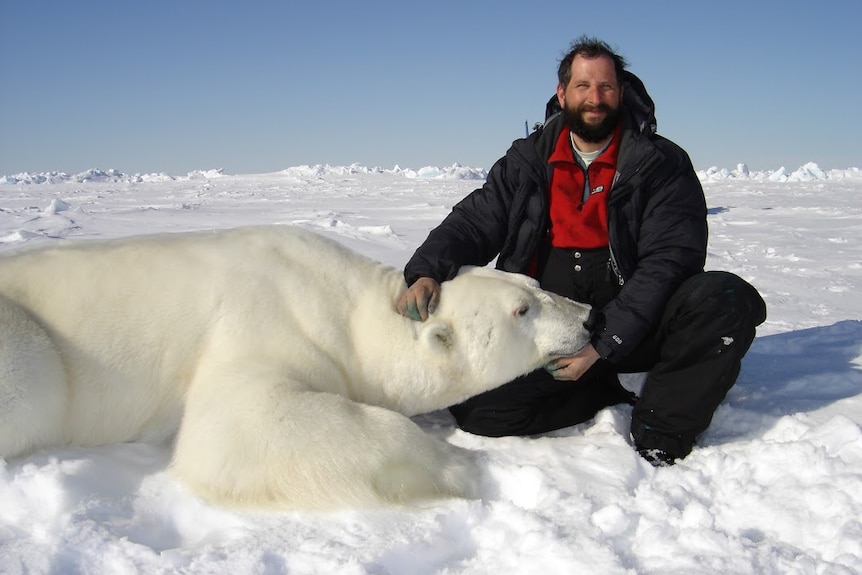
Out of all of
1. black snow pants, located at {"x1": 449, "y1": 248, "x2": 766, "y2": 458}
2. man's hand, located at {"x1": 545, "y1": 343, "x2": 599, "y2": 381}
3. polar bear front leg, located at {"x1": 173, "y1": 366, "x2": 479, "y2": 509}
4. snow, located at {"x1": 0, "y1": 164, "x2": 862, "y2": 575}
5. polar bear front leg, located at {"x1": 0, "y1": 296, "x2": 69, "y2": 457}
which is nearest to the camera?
snow, located at {"x1": 0, "y1": 164, "x2": 862, "y2": 575}

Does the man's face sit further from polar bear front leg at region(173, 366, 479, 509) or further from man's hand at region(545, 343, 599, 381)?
polar bear front leg at region(173, 366, 479, 509)

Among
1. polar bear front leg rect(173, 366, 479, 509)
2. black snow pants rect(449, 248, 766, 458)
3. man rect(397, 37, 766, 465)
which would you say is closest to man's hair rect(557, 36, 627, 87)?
man rect(397, 37, 766, 465)

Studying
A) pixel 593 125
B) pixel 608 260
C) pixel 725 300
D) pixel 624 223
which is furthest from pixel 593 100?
pixel 725 300

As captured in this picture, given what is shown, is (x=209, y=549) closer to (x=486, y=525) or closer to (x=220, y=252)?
(x=486, y=525)

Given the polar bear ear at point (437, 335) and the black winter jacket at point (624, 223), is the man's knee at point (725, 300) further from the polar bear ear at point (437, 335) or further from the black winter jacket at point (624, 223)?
the polar bear ear at point (437, 335)

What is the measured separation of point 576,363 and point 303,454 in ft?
3.99

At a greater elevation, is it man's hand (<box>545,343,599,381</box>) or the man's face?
the man's face

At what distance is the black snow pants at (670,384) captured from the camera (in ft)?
8.03

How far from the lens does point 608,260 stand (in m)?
3.01

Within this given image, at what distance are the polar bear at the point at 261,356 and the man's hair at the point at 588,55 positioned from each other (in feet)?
3.74

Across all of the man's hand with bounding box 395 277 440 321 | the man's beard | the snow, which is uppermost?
the man's beard

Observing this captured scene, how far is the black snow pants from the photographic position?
245cm

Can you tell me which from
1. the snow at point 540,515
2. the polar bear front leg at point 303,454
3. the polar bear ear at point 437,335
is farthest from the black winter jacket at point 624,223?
the polar bear front leg at point 303,454

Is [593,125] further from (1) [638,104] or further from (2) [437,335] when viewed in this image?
(2) [437,335]
